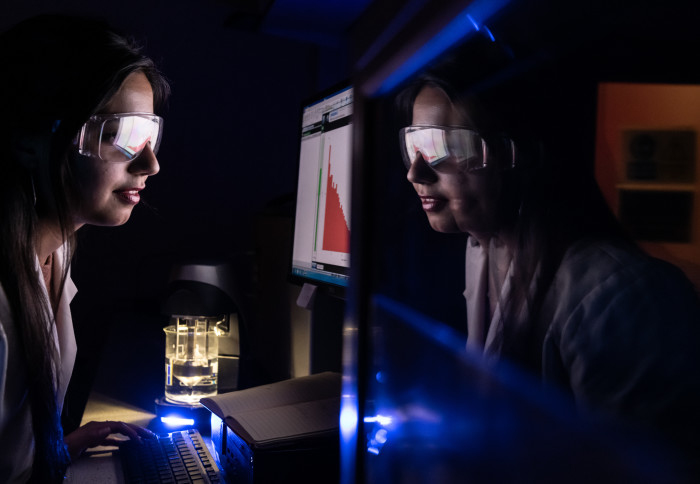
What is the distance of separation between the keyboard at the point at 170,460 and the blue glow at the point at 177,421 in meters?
0.09

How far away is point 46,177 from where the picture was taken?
0.95 meters

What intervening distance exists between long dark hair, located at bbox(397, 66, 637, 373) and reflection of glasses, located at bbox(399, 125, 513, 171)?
0.02 metres

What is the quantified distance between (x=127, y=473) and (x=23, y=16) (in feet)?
5.10

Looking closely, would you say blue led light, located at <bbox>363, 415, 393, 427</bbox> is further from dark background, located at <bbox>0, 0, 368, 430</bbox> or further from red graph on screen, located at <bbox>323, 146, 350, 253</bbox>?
dark background, located at <bbox>0, 0, 368, 430</bbox>

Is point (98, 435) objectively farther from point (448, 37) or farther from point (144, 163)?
Result: point (448, 37)

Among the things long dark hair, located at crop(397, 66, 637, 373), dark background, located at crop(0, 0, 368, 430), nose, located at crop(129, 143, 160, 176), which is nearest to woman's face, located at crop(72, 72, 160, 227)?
nose, located at crop(129, 143, 160, 176)

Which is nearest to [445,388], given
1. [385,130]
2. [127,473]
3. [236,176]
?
[385,130]

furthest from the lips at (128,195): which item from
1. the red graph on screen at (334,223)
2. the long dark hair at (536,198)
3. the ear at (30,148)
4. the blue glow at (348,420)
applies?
the long dark hair at (536,198)

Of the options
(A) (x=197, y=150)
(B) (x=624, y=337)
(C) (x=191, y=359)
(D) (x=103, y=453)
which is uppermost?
(A) (x=197, y=150)

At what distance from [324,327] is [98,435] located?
48 centimetres

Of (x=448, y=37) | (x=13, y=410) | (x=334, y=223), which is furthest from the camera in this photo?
(x=334, y=223)

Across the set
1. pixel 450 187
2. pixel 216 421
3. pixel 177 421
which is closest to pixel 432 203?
pixel 450 187

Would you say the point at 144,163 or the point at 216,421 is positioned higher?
the point at 144,163

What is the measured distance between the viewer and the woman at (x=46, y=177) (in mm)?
864
